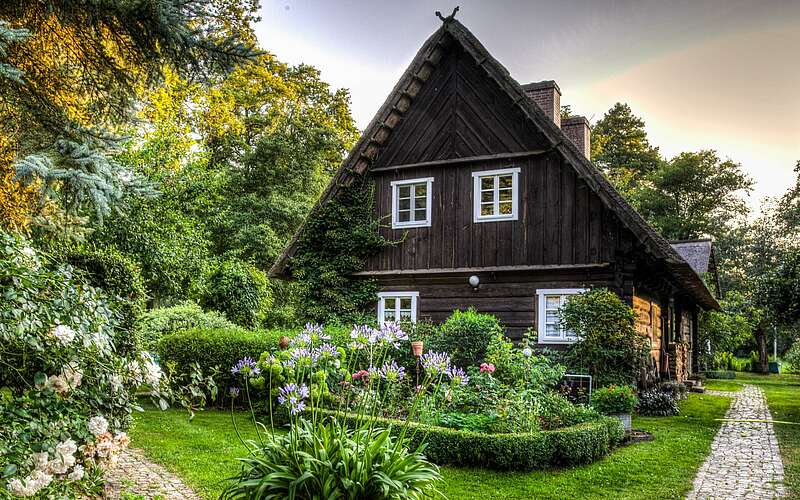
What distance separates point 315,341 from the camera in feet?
16.1

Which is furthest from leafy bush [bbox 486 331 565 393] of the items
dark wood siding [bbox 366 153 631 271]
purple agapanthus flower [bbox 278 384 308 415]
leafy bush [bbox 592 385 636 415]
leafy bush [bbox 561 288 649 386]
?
purple agapanthus flower [bbox 278 384 308 415]

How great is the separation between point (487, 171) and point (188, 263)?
8612 mm

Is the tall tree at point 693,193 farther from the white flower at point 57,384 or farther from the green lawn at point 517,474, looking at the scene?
the white flower at point 57,384

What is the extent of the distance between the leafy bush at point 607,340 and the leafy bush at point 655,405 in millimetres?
1975

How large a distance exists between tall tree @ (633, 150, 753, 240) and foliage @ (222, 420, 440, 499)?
125ft

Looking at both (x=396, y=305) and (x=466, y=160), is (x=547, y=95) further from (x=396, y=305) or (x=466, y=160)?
(x=396, y=305)

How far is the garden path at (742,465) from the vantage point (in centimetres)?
713

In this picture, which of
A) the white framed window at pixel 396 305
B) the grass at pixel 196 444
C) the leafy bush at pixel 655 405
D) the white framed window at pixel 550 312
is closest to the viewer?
the grass at pixel 196 444

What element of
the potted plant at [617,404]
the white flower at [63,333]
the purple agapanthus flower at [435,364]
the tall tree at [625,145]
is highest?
the tall tree at [625,145]

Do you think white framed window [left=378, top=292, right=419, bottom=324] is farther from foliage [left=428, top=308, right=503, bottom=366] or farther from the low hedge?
the low hedge

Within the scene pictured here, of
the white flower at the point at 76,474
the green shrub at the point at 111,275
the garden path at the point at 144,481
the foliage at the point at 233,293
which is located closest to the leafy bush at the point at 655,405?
the garden path at the point at 144,481

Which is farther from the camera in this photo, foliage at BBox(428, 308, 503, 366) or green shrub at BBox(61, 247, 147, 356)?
foliage at BBox(428, 308, 503, 366)

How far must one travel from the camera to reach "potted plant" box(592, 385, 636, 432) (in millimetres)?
10008

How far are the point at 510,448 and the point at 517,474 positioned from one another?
12.3 inches
